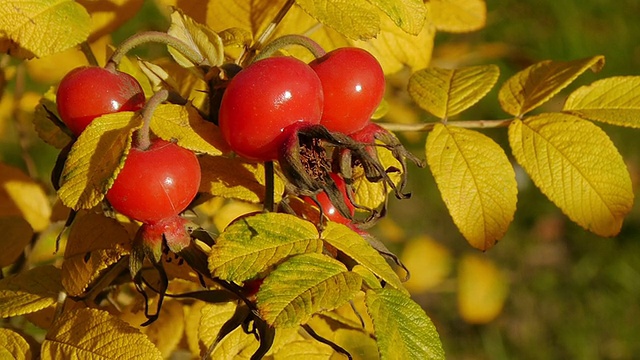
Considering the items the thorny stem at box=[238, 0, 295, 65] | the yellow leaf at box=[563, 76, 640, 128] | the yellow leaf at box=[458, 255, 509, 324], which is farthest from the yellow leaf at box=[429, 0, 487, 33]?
the yellow leaf at box=[458, 255, 509, 324]

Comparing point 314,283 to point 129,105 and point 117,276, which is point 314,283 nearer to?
point 129,105

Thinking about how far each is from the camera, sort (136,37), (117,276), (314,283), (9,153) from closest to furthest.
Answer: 1. (314,283)
2. (136,37)
3. (117,276)
4. (9,153)

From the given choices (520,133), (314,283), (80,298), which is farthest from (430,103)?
(80,298)

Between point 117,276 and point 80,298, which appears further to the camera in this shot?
point 117,276

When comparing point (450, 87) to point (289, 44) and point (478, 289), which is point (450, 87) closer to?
point (289, 44)

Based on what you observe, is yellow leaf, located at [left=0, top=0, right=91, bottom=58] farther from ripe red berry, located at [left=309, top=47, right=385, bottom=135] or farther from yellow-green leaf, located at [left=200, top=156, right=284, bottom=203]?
ripe red berry, located at [left=309, top=47, right=385, bottom=135]

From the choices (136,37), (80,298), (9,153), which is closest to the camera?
(136,37)

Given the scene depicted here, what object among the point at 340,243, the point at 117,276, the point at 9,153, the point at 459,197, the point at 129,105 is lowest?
the point at 9,153

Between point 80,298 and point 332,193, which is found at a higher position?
point 332,193
